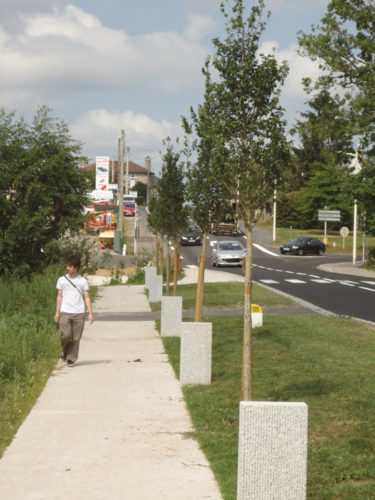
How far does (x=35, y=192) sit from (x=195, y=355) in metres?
8.39

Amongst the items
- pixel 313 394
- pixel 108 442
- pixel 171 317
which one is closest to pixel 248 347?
pixel 313 394

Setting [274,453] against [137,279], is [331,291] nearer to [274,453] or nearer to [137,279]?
[137,279]

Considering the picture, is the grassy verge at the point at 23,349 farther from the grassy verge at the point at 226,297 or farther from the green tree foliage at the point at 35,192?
the grassy verge at the point at 226,297

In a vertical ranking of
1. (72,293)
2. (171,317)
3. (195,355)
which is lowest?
(171,317)

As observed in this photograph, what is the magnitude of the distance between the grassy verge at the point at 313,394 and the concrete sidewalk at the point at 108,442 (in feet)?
0.77

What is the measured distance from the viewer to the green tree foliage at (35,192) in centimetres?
1717

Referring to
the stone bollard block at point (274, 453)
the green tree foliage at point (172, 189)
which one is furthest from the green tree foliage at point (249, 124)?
the green tree foliage at point (172, 189)

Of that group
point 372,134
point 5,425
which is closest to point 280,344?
point 5,425

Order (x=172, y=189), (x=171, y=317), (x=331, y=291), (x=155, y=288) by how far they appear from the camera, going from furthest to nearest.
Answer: (x=331, y=291)
(x=155, y=288)
(x=172, y=189)
(x=171, y=317)

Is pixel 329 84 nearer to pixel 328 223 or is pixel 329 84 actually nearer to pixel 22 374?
pixel 22 374

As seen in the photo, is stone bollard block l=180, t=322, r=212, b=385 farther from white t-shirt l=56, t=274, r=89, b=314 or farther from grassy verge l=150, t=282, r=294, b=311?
grassy verge l=150, t=282, r=294, b=311

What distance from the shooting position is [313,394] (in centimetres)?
898

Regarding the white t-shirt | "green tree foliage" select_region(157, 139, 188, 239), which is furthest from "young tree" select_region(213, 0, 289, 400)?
"green tree foliage" select_region(157, 139, 188, 239)

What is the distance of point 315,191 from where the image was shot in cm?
8606
